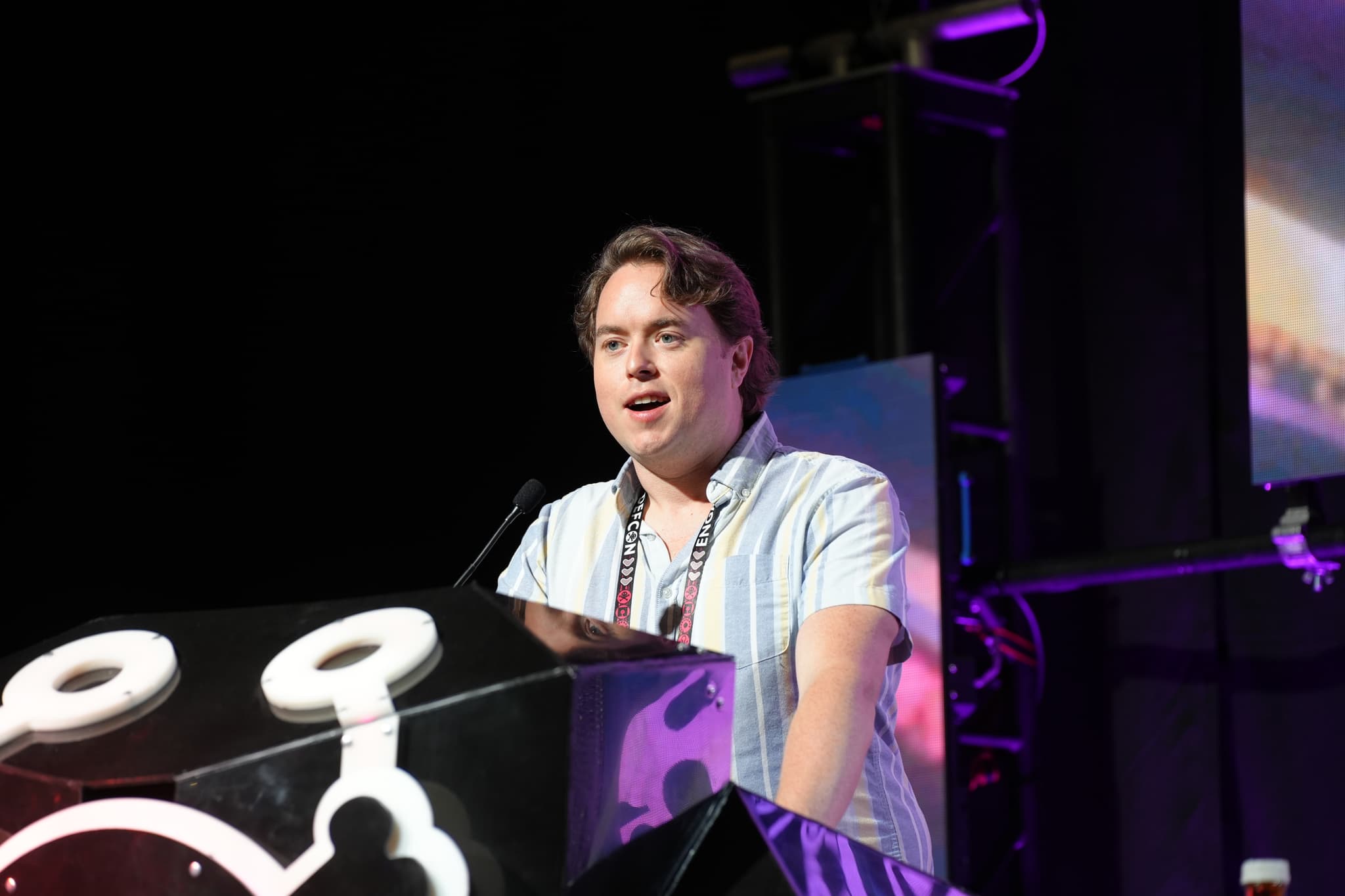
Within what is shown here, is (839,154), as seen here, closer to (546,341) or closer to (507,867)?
(546,341)

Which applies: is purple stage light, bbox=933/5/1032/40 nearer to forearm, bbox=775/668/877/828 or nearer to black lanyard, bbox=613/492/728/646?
black lanyard, bbox=613/492/728/646

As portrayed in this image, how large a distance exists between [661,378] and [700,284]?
0.48ft

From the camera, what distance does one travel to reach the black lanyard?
1.67 m

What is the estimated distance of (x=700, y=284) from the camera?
1.83m

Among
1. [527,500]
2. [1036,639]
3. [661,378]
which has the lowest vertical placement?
[1036,639]

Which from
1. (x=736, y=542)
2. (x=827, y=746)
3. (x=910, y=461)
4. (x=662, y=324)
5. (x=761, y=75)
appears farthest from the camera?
(x=761, y=75)

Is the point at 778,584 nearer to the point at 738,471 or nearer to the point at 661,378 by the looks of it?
the point at 738,471

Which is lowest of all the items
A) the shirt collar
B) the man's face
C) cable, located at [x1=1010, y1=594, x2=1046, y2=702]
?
cable, located at [x1=1010, y1=594, x2=1046, y2=702]

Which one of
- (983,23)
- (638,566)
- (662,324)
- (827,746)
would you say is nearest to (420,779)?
(827,746)

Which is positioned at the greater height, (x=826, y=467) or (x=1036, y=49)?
(x=1036, y=49)

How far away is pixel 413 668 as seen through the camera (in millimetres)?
981

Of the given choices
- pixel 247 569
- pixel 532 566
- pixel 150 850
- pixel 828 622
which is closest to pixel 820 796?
pixel 828 622

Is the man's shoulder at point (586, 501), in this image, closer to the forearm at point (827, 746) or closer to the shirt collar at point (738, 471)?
the shirt collar at point (738, 471)

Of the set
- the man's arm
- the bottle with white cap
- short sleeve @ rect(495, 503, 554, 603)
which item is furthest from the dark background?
the man's arm
